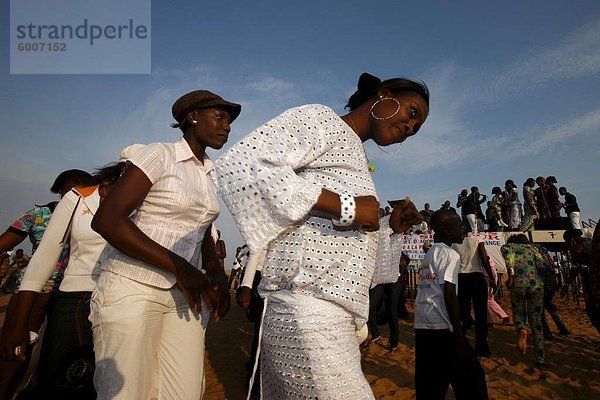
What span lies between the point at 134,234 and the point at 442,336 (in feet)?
9.79

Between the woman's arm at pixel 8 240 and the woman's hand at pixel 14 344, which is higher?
the woman's arm at pixel 8 240

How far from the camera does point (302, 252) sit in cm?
132

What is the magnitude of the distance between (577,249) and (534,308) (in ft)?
8.27

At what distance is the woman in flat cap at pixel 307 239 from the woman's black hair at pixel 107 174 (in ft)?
5.49

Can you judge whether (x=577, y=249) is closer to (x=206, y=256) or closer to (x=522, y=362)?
(x=522, y=362)

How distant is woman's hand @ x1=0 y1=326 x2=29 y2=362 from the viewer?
2021 mm

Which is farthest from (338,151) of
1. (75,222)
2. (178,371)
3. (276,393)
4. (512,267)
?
(512,267)

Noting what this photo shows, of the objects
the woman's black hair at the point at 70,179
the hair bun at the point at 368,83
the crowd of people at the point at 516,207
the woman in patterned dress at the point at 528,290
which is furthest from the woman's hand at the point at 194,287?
the crowd of people at the point at 516,207

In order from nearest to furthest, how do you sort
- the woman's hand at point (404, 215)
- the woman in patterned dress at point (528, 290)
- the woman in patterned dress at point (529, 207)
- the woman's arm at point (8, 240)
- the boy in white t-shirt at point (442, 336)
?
the woman's hand at point (404, 215)
the boy in white t-shirt at point (442, 336)
the woman's arm at point (8, 240)
the woman in patterned dress at point (528, 290)
the woman in patterned dress at point (529, 207)

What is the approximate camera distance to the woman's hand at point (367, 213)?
1271 millimetres

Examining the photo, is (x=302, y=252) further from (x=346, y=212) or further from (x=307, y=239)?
(x=346, y=212)

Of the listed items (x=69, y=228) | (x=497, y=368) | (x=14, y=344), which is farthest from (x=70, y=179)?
(x=497, y=368)

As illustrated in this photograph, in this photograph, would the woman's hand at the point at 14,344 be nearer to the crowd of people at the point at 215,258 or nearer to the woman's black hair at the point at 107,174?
the crowd of people at the point at 215,258

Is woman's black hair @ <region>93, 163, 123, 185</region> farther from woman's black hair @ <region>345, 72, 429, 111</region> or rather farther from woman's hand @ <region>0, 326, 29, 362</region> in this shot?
woman's black hair @ <region>345, 72, 429, 111</region>
